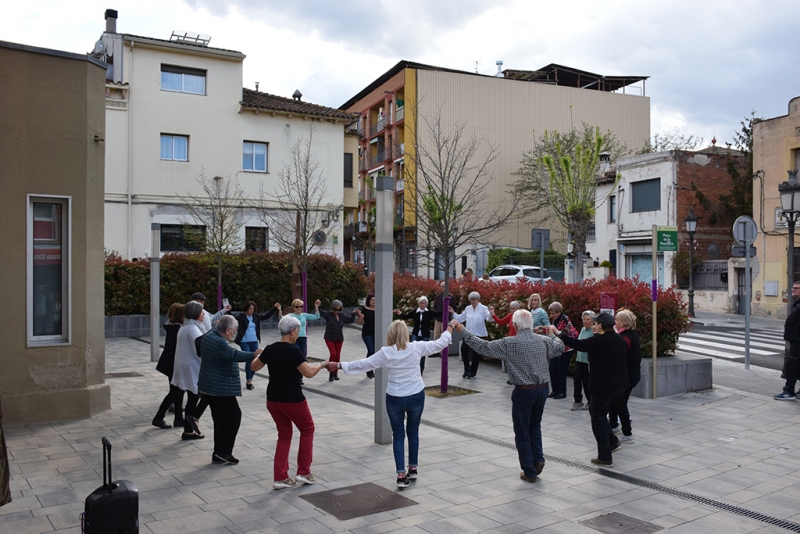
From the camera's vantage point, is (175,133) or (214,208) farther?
(175,133)

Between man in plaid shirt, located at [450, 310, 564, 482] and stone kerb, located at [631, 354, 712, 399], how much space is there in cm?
509

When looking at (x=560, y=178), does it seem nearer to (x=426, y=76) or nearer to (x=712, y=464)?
(x=426, y=76)

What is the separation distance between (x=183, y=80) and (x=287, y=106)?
443 cm

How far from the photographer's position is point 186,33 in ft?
99.9

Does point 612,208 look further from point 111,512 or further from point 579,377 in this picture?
point 111,512

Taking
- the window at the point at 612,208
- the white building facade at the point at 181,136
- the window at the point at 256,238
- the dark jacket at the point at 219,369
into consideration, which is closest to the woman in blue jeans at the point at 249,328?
the dark jacket at the point at 219,369

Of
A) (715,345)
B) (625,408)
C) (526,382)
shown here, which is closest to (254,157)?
(715,345)

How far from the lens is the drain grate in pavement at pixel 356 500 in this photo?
5.98 m

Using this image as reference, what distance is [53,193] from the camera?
944 centimetres

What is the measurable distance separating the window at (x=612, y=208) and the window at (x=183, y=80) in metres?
20.9

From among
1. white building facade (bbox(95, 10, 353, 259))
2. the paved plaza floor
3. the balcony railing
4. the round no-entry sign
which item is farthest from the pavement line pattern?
the balcony railing

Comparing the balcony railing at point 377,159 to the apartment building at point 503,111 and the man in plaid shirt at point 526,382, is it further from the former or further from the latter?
the man in plaid shirt at point 526,382

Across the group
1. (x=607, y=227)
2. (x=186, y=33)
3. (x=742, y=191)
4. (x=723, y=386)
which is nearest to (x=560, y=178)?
(x=607, y=227)

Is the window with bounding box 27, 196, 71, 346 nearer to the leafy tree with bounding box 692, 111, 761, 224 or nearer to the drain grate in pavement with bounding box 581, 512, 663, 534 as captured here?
the drain grate in pavement with bounding box 581, 512, 663, 534
